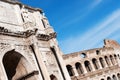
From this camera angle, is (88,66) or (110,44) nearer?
(88,66)

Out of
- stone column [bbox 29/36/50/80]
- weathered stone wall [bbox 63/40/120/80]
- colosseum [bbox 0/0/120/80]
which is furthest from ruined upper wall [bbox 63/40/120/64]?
stone column [bbox 29/36/50/80]

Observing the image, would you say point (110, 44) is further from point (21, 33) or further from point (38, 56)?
point (21, 33)

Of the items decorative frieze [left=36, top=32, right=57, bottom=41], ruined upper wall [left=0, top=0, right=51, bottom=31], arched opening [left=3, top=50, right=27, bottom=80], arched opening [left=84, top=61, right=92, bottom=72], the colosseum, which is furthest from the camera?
arched opening [left=84, top=61, right=92, bottom=72]

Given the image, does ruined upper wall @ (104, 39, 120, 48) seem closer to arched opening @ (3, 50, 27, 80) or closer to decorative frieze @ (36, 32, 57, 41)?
decorative frieze @ (36, 32, 57, 41)

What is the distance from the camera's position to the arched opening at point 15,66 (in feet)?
63.8

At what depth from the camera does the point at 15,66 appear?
65.9ft

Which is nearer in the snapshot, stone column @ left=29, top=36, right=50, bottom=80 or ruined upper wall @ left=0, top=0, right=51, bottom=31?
ruined upper wall @ left=0, top=0, right=51, bottom=31

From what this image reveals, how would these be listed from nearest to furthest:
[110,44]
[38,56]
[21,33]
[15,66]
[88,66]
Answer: [21,33] < [38,56] < [15,66] < [88,66] < [110,44]

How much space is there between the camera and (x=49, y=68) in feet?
70.2

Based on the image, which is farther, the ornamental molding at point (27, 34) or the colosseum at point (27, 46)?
the colosseum at point (27, 46)

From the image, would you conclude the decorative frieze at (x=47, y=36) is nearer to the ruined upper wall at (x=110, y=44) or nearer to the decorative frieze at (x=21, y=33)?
the decorative frieze at (x=21, y=33)

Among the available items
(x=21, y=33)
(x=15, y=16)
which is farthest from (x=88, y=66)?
(x=21, y=33)

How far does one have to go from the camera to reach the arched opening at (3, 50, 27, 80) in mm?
19438

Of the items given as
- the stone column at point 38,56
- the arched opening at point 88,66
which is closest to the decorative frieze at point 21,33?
the stone column at point 38,56
